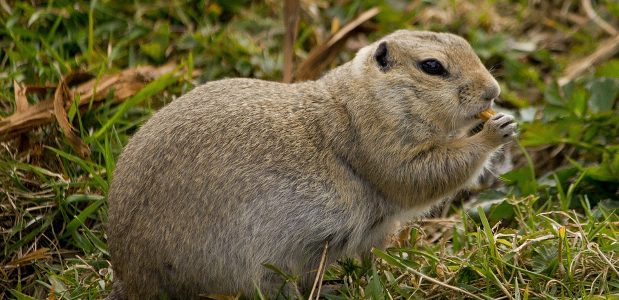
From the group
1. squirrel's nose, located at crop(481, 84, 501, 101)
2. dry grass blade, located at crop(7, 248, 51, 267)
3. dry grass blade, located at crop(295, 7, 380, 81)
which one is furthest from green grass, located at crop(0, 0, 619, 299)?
squirrel's nose, located at crop(481, 84, 501, 101)

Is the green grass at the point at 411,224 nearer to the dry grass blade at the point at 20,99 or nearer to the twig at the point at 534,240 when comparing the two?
the twig at the point at 534,240

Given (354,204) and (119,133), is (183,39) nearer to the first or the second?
(119,133)

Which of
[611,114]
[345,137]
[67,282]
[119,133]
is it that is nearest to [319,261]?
[345,137]

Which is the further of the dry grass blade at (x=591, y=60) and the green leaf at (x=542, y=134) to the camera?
the dry grass blade at (x=591, y=60)

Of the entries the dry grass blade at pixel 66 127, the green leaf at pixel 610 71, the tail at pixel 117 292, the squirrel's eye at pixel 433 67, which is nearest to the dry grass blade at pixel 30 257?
the tail at pixel 117 292

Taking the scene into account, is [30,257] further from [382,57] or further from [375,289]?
[382,57]

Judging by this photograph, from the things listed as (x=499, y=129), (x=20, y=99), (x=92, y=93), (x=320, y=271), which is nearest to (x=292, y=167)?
(x=320, y=271)

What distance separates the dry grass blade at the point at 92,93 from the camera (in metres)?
5.67

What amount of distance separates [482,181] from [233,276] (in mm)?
2621

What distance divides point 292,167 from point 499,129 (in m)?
1.16

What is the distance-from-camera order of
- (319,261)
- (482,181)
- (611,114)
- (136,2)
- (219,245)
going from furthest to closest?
(136,2), (482,181), (611,114), (319,261), (219,245)

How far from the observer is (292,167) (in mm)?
4672

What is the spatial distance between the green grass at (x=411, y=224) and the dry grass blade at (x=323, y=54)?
0.26 metres

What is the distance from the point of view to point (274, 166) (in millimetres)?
4625
